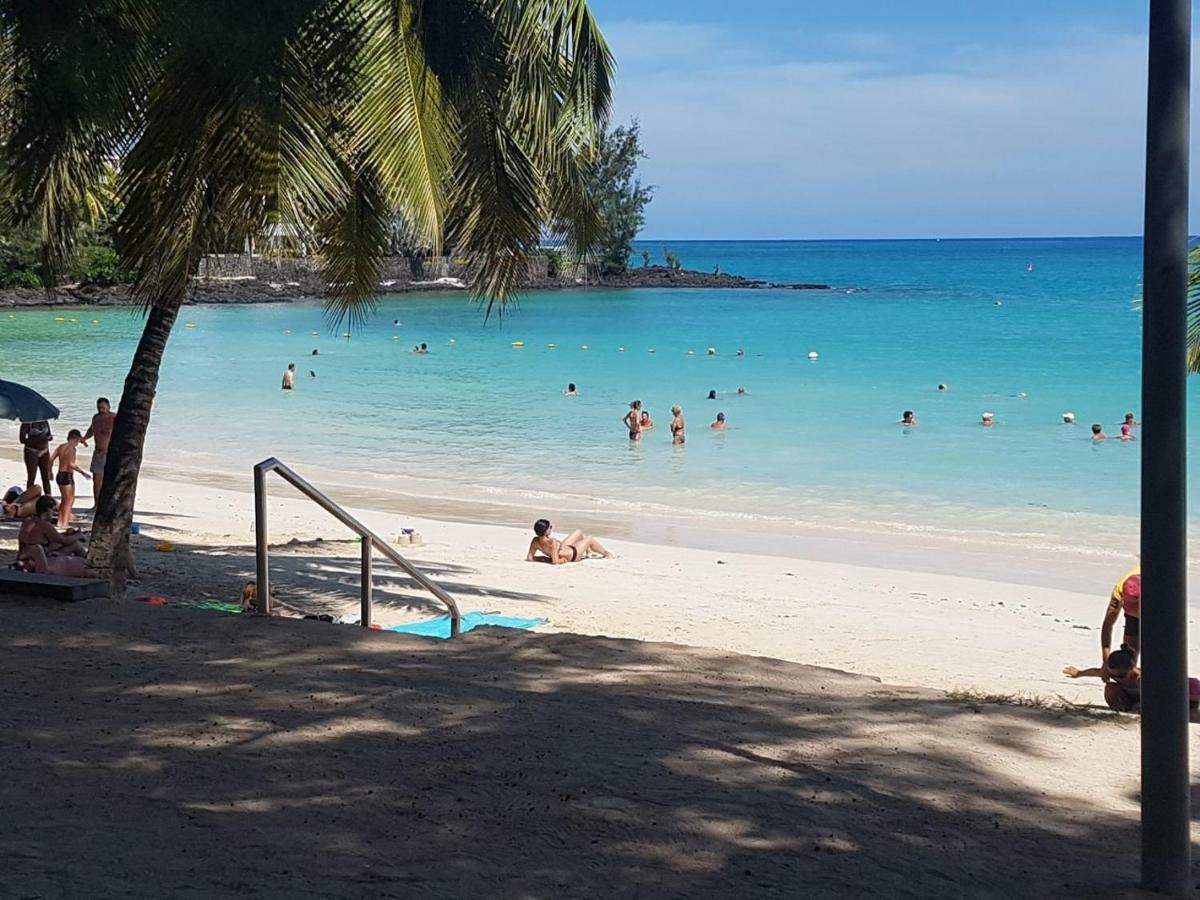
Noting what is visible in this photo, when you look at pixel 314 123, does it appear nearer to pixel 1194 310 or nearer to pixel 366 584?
pixel 366 584

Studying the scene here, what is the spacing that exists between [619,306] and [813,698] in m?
66.0

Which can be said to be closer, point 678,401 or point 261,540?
point 261,540

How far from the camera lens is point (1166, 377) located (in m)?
3.14

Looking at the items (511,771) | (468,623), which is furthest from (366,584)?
(511,771)

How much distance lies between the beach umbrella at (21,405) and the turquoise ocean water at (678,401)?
18.8 ft

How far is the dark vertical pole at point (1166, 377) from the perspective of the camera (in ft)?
10.3

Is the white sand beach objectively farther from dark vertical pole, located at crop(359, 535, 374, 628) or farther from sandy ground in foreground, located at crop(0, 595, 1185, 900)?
dark vertical pole, located at crop(359, 535, 374, 628)

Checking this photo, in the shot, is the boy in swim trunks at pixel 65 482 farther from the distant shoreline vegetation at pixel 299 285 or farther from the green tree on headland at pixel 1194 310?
the distant shoreline vegetation at pixel 299 285

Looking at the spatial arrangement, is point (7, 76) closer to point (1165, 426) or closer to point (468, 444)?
point (1165, 426)

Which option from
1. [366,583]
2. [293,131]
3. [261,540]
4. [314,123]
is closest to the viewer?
[261,540]

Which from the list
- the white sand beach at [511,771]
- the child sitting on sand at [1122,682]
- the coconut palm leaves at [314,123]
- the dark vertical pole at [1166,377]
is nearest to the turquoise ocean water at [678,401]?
the coconut palm leaves at [314,123]

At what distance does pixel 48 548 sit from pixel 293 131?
16.3ft

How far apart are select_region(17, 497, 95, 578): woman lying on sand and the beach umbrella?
803 mm

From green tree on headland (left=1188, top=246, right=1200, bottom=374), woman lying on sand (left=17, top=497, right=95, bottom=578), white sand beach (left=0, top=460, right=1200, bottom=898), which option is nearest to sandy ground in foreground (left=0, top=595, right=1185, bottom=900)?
white sand beach (left=0, top=460, right=1200, bottom=898)
